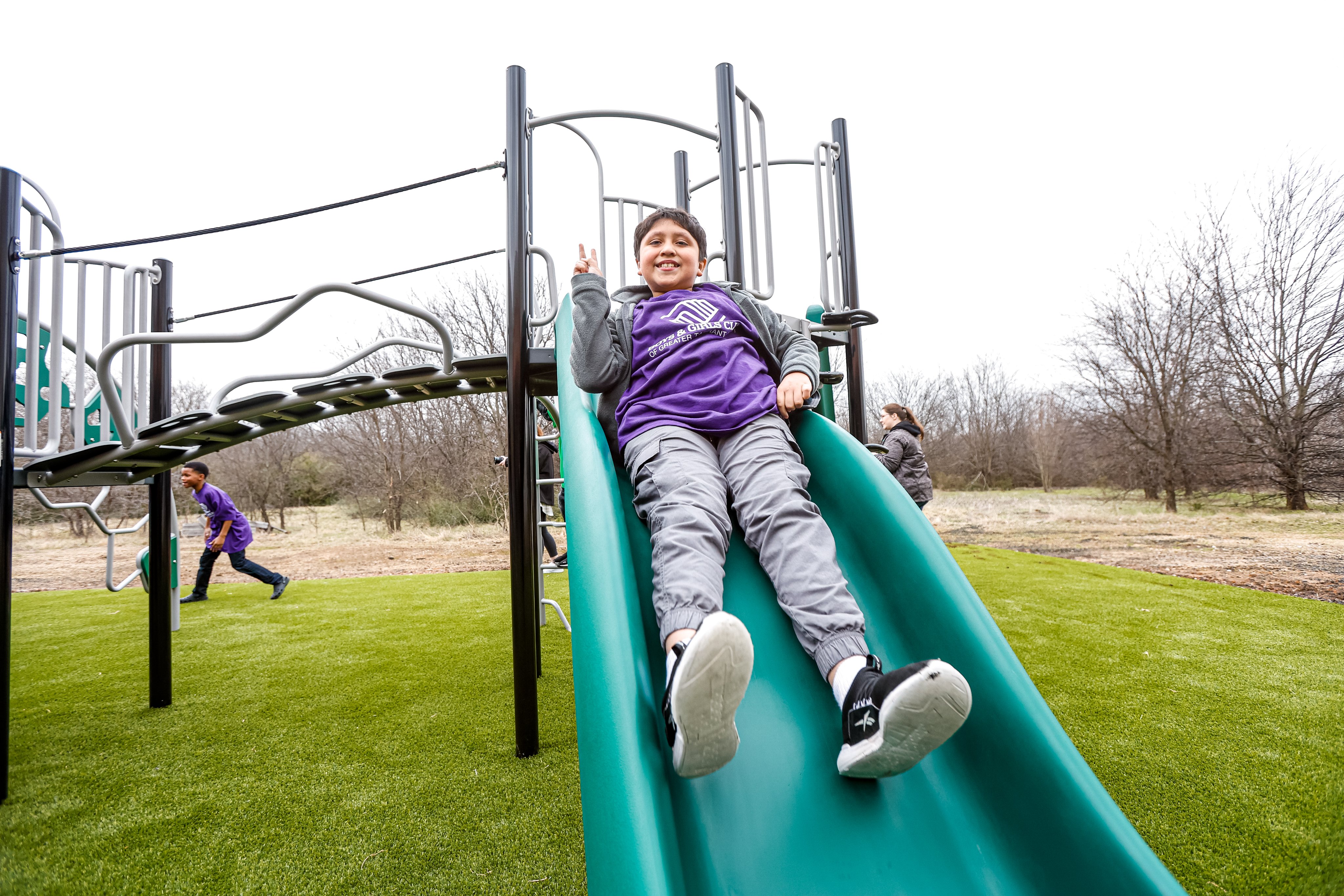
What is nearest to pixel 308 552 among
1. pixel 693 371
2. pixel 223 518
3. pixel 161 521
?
pixel 223 518

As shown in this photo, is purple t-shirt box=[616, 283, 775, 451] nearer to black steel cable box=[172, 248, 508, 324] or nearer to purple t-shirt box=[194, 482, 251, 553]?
black steel cable box=[172, 248, 508, 324]

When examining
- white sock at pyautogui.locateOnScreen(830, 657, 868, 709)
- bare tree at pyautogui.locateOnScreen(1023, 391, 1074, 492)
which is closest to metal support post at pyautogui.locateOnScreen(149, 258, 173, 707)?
white sock at pyautogui.locateOnScreen(830, 657, 868, 709)

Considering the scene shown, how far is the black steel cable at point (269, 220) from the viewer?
2.29 metres

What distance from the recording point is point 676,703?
87cm

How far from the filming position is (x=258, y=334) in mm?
1745

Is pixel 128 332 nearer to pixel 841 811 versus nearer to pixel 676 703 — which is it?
pixel 676 703

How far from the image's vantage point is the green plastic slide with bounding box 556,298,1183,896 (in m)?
0.86

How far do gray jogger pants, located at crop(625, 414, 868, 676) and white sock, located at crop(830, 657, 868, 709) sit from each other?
0.01 metres

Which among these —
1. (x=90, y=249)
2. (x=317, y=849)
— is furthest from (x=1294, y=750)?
(x=90, y=249)

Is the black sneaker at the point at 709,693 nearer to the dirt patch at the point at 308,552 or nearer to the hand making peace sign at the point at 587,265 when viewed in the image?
the hand making peace sign at the point at 587,265

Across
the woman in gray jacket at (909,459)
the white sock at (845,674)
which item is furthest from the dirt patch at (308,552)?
the white sock at (845,674)

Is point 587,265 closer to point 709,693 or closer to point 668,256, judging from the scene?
point 668,256

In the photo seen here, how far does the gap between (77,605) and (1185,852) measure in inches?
282

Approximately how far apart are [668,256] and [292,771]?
1983mm
